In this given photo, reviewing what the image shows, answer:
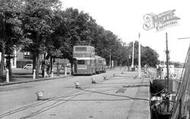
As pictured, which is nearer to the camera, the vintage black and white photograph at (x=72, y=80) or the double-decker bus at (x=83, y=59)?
the vintage black and white photograph at (x=72, y=80)

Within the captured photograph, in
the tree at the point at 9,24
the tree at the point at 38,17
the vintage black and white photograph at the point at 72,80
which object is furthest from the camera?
the tree at the point at 38,17

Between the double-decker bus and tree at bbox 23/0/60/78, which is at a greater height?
tree at bbox 23/0/60/78

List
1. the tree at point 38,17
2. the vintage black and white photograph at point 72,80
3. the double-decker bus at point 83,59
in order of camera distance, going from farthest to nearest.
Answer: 1. the double-decker bus at point 83,59
2. the tree at point 38,17
3. the vintage black and white photograph at point 72,80

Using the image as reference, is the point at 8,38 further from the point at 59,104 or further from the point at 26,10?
the point at 59,104

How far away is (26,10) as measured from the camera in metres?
38.9

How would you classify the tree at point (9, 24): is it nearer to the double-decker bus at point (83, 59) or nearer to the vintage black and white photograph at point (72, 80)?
the vintage black and white photograph at point (72, 80)

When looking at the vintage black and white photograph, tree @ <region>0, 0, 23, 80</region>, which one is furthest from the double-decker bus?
tree @ <region>0, 0, 23, 80</region>

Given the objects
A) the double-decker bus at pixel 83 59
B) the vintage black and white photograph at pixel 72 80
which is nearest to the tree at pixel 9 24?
the vintage black and white photograph at pixel 72 80

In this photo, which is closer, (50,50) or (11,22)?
(11,22)

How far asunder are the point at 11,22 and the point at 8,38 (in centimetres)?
174

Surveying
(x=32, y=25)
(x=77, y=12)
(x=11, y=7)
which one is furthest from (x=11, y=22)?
(x=77, y=12)

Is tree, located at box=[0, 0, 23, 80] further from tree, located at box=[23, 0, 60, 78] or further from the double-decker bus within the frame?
the double-decker bus

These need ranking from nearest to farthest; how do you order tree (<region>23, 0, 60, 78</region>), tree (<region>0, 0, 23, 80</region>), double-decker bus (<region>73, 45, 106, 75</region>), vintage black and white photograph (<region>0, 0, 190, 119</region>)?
1. vintage black and white photograph (<region>0, 0, 190, 119</region>)
2. tree (<region>0, 0, 23, 80</region>)
3. tree (<region>23, 0, 60, 78</region>)
4. double-decker bus (<region>73, 45, 106, 75</region>)

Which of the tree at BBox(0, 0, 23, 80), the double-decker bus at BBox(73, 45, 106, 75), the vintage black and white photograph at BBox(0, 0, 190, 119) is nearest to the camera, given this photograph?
the vintage black and white photograph at BBox(0, 0, 190, 119)
